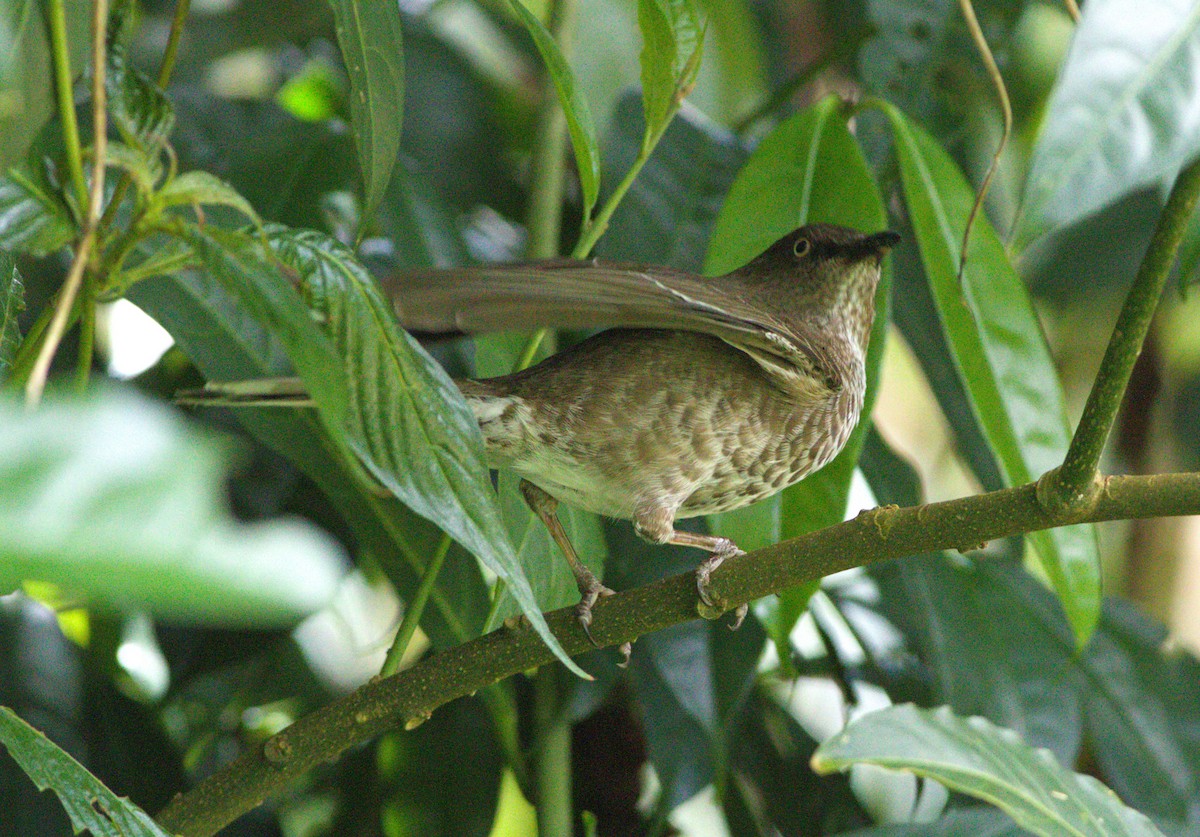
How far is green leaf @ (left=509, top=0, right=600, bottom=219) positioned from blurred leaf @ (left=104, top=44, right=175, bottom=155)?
41 cm

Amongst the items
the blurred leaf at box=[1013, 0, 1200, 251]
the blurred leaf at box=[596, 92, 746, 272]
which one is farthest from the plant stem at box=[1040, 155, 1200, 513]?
the blurred leaf at box=[596, 92, 746, 272]

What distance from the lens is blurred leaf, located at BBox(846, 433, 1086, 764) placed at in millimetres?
2045

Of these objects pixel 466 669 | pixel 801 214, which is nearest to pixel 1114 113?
pixel 466 669

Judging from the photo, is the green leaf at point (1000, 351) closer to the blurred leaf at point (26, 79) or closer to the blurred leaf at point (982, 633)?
the blurred leaf at point (982, 633)

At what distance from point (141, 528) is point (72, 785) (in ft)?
2.53

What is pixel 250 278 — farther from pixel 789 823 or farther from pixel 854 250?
pixel 789 823

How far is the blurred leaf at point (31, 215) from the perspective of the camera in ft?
2.68

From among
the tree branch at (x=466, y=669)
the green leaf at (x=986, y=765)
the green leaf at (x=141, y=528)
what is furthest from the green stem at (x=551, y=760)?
the green leaf at (x=141, y=528)

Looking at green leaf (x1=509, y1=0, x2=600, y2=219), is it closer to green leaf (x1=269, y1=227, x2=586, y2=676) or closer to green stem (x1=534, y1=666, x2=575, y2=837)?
green leaf (x1=269, y1=227, x2=586, y2=676)

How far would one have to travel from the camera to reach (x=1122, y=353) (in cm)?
97

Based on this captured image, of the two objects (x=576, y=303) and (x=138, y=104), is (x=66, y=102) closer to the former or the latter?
(x=138, y=104)

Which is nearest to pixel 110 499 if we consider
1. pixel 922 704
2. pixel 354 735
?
pixel 354 735

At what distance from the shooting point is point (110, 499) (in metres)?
0.33

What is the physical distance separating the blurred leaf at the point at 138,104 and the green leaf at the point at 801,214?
3.25 feet
